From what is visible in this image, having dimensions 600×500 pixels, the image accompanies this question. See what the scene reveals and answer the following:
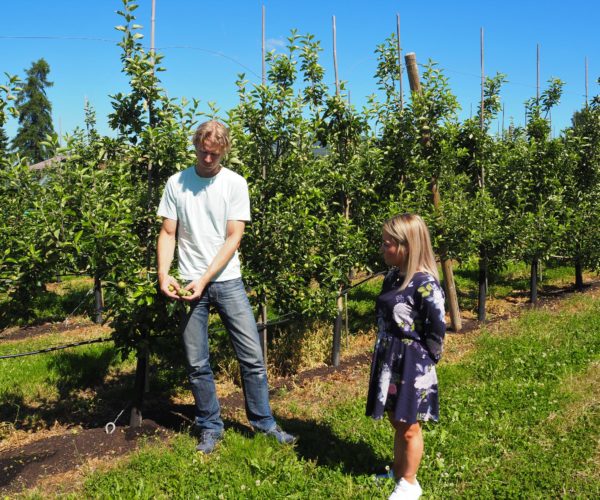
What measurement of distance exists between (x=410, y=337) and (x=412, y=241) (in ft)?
1.79

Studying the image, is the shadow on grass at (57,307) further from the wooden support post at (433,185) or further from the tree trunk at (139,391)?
the wooden support post at (433,185)

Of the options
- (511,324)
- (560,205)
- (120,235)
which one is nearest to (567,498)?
(120,235)

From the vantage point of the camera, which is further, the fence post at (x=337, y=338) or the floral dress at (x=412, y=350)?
the fence post at (x=337, y=338)

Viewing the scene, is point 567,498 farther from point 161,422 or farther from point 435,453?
point 161,422

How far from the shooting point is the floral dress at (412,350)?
2965 mm

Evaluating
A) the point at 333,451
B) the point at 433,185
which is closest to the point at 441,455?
the point at 333,451

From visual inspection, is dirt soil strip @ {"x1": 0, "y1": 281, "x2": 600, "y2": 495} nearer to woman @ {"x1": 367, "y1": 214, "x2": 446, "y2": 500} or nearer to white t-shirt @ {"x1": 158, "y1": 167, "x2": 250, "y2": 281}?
white t-shirt @ {"x1": 158, "y1": 167, "x2": 250, "y2": 281}

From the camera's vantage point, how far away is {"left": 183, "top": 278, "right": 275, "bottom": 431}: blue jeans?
369 centimetres

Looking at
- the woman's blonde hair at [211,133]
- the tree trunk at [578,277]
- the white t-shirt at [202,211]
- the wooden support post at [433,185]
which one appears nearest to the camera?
the woman's blonde hair at [211,133]

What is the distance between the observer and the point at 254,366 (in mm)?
3781

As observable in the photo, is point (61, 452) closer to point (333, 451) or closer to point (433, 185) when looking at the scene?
point (333, 451)

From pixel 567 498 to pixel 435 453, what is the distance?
2.83ft

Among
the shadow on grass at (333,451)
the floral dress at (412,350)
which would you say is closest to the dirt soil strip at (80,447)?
the shadow on grass at (333,451)

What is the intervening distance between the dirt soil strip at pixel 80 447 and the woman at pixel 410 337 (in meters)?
1.94
